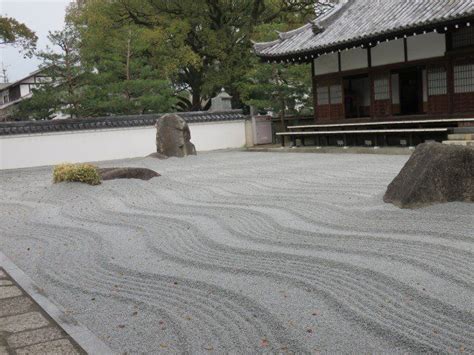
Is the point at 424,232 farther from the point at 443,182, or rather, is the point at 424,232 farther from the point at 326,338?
the point at 326,338

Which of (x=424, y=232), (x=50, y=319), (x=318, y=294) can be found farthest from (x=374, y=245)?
(x=50, y=319)

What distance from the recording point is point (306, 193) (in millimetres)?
10867

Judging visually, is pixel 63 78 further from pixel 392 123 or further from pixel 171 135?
pixel 392 123

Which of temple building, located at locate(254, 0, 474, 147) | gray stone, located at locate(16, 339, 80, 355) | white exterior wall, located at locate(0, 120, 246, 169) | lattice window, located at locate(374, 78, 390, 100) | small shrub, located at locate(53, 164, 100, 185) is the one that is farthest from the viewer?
white exterior wall, located at locate(0, 120, 246, 169)

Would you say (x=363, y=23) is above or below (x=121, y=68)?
above

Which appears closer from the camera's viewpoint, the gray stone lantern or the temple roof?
the temple roof

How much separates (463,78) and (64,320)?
57.7 ft

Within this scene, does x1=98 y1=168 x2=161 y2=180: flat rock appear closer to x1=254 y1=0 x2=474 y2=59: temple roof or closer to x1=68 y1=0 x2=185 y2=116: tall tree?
x1=254 y1=0 x2=474 y2=59: temple roof

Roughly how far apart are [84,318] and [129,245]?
9.11 feet

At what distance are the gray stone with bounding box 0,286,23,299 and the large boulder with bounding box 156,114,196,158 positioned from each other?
16167 millimetres

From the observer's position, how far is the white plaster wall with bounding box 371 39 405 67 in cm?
2056

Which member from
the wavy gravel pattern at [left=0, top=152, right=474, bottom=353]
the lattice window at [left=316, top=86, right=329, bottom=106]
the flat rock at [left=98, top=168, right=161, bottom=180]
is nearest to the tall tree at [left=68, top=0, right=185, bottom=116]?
the lattice window at [left=316, top=86, right=329, bottom=106]

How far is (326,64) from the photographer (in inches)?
932

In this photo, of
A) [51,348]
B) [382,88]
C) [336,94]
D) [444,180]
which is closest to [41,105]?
[336,94]
